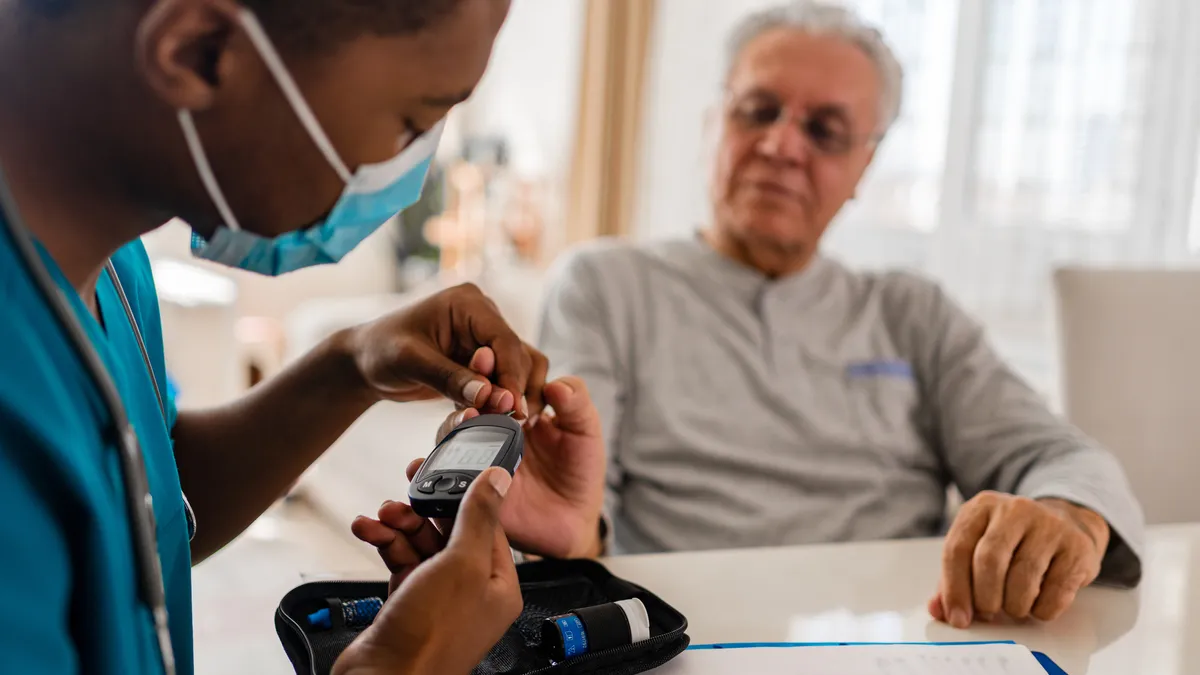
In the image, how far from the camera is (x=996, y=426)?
4.37 feet

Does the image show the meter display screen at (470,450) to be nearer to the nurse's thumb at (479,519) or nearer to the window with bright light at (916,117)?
the nurse's thumb at (479,519)

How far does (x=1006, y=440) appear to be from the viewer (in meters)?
1.31

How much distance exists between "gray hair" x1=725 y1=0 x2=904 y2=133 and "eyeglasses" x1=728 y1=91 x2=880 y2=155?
96 millimetres

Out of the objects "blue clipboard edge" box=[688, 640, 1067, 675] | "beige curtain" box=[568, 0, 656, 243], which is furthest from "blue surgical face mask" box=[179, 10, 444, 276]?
"beige curtain" box=[568, 0, 656, 243]

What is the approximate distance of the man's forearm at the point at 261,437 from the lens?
2.54ft

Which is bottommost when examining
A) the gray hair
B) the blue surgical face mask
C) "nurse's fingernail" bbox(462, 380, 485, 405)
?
"nurse's fingernail" bbox(462, 380, 485, 405)

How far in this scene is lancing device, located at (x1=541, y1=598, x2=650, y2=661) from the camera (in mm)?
Answer: 620

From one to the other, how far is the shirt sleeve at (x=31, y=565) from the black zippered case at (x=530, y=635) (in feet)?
0.63

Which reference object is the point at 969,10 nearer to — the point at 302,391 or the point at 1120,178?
the point at 1120,178

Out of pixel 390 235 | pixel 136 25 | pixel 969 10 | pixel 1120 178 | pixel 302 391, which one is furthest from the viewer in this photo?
pixel 390 235

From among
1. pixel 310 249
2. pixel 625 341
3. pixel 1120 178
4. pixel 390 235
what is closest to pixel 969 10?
pixel 1120 178

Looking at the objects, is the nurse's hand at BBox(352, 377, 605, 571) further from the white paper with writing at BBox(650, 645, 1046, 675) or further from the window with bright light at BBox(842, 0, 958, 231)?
the window with bright light at BBox(842, 0, 958, 231)

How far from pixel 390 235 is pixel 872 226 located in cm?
321

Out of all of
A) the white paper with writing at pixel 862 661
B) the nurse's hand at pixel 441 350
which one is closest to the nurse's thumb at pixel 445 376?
the nurse's hand at pixel 441 350
